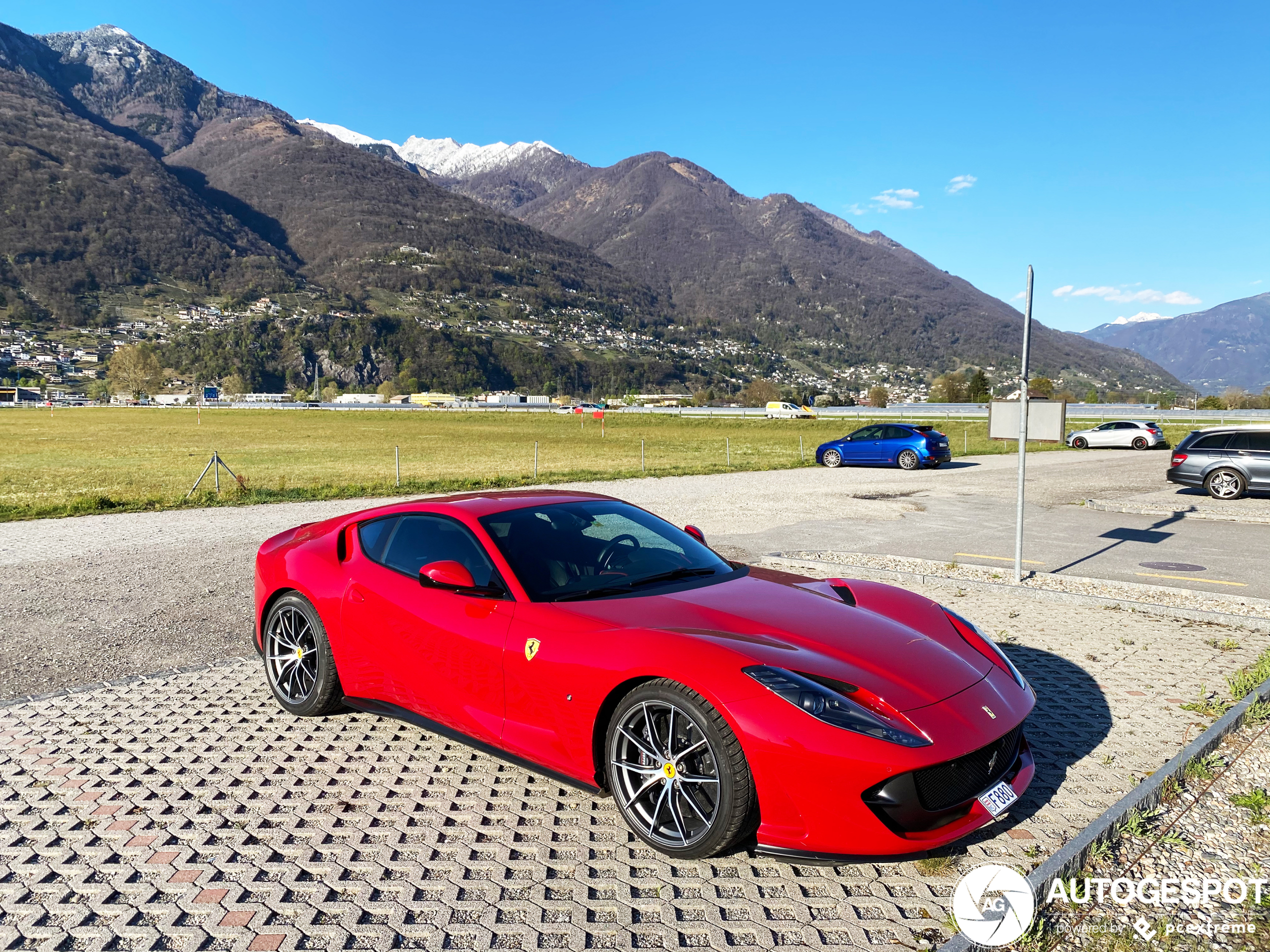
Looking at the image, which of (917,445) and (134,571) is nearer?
(134,571)

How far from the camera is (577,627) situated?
12.5ft

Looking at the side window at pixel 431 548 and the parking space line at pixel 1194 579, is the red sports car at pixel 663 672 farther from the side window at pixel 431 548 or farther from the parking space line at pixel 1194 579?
the parking space line at pixel 1194 579

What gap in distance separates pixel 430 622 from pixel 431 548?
0.48m

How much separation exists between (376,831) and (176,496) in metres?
16.2

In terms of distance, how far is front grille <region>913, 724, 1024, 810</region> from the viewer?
10.5 feet

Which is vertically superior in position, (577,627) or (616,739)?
(577,627)

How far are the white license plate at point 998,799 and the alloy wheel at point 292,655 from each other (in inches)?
147

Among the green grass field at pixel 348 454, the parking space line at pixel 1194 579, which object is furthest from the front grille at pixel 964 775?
the green grass field at pixel 348 454

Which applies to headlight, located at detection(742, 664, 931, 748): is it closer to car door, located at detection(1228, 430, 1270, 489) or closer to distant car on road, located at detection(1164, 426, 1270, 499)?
distant car on road, located at detection(1164, 426, 1270, 499)

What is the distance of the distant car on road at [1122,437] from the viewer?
40.1m

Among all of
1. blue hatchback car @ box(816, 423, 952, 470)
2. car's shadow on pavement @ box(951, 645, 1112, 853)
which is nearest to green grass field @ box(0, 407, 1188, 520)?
blue hatchback car @ box(816, 423, 952, 470)

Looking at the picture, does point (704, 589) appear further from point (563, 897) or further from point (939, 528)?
point (939, 528)

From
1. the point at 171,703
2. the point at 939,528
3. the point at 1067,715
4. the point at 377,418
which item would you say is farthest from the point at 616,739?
the point at 377,418

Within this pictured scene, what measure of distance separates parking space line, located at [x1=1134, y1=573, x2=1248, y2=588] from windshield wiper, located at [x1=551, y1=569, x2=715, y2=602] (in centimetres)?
728
